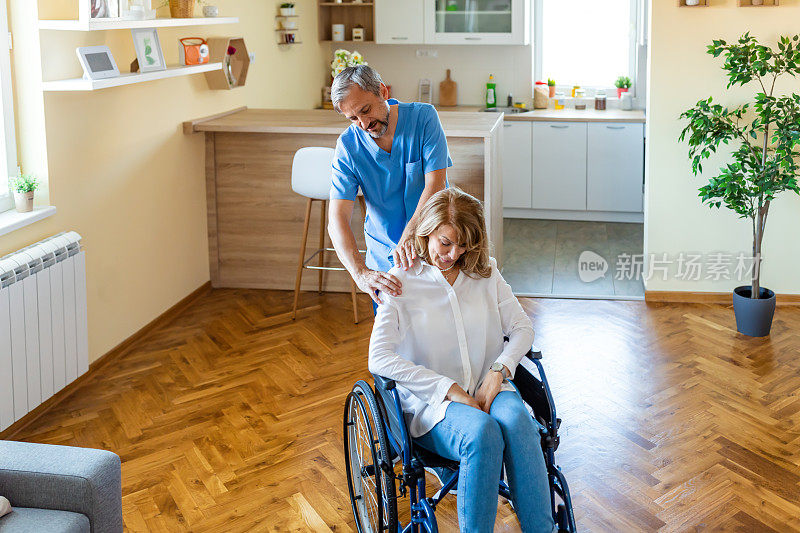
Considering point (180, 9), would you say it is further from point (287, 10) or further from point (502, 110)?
point (502, 110)

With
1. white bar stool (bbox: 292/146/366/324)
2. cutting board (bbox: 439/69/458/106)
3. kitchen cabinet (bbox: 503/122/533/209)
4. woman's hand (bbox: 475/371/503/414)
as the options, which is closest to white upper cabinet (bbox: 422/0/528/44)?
cutting board (bbox: 439/69/458/106)

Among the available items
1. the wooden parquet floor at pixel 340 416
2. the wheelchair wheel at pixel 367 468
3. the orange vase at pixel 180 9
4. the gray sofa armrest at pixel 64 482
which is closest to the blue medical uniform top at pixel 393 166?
the wheelchair wheel at pixel 367 468

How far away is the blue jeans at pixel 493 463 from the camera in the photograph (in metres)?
2.35

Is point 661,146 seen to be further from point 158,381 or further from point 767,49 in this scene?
point 158,381

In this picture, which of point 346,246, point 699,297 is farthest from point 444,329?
point 699,297

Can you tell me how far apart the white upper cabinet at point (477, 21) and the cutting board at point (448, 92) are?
0.46m

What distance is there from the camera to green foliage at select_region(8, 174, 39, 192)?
3.88m

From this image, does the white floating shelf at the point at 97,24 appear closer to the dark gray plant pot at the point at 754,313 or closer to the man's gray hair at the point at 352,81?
the man's gray hair at the point at 352,81

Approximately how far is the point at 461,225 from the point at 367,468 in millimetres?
778

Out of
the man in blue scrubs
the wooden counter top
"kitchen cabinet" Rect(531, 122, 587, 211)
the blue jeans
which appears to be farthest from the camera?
"kitchen cabinet" Rect(531, 122, 587, 211)

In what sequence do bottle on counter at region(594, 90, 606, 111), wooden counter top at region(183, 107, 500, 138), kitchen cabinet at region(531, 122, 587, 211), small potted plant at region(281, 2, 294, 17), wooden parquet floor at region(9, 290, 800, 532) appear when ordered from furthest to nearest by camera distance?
bottle on counter at region(594, 90, 606, 111) → kitchen cabinet at region(531, 122, 587, 211) → small potted plant at region(281, 2, 294, 17) → wooden counter top at region(183, 107, 500, 138) → wooden parquet floor at region(9, 290, 800, 532)

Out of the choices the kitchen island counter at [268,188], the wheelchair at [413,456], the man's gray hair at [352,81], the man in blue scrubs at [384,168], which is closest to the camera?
the wheelchair at [413,456]

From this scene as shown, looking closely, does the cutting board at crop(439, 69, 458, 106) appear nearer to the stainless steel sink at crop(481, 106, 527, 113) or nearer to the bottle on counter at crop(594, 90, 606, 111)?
the stainless steel sink at crop(481, 106, 527, 113)

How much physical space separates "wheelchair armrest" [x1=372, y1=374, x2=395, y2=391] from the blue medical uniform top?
Result: 69 cm
